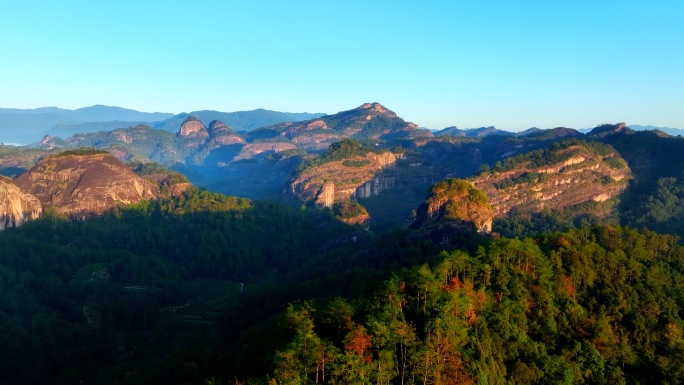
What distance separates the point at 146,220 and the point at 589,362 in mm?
141866

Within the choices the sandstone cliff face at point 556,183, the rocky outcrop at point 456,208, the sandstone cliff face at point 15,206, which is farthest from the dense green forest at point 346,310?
the sandstone cliff face at point 556,183

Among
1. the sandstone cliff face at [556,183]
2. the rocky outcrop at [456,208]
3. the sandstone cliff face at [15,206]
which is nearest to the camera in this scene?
the rocky outcrop at [456,208]

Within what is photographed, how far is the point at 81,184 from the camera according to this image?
159125mm

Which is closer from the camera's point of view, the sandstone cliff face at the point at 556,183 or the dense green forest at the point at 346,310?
the dense green forest at the point at 346,310

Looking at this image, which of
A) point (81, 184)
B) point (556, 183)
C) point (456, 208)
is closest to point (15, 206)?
point (81, 184)

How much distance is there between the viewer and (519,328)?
52.4m

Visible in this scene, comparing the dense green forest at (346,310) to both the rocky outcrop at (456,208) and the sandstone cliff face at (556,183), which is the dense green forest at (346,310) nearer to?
the rocky outcrop at (456,208)

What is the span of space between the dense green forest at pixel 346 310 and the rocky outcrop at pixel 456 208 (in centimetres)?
940

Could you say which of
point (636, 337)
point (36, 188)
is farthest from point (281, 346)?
point (36, 188)

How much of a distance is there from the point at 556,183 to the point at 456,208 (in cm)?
9769

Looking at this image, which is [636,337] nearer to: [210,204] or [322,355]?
[322,355]

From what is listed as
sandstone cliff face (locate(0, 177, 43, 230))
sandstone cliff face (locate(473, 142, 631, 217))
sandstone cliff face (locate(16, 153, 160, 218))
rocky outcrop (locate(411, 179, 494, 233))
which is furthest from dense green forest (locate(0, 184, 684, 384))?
sandstone cliff face (locate(473, 142, 631, 217))

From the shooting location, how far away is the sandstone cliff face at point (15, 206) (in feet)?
437

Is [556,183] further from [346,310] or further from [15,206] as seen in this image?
[15,206]
